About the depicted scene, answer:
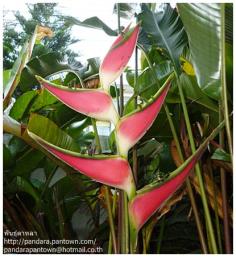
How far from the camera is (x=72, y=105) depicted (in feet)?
2.95

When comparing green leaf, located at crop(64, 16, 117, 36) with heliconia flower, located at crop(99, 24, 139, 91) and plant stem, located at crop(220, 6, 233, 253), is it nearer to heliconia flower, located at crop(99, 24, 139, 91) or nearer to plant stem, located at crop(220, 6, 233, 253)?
heliconia flower, located at crop(99, 24, 139, 91)

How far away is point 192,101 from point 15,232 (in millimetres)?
544

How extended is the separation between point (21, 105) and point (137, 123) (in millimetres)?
314

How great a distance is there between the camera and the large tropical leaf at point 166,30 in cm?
94

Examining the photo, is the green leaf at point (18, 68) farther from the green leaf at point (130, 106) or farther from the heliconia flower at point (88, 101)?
the green leaf at point (130, 106)

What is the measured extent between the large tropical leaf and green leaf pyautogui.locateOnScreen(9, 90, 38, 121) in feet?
1.08

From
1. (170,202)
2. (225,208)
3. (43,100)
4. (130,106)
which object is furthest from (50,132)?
(225,208)

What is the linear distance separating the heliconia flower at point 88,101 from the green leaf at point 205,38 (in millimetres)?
214

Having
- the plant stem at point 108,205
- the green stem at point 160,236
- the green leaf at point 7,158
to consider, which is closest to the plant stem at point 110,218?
the plant stem at point 108,205

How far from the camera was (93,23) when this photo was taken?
96 centimetres

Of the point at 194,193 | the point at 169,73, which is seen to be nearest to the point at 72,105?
the point at 169,73

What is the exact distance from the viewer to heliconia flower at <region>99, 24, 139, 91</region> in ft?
3.01

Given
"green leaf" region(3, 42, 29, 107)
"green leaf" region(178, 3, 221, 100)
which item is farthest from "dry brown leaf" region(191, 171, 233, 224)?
"green leaf" region(3, 42, 29, 107)

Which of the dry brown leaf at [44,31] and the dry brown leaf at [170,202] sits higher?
the dry brown leaf at [44,31]
